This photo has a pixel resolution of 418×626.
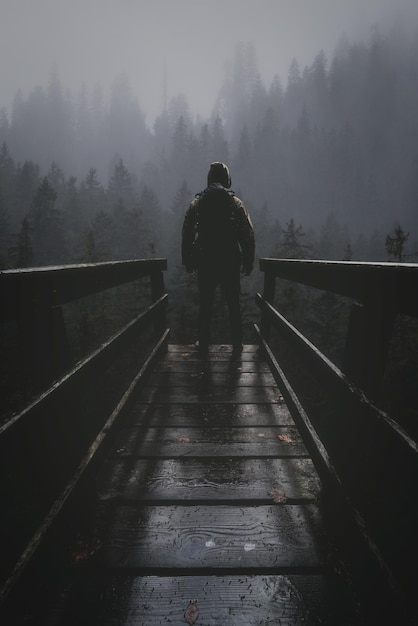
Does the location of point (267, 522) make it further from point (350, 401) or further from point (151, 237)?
point (151, 237)

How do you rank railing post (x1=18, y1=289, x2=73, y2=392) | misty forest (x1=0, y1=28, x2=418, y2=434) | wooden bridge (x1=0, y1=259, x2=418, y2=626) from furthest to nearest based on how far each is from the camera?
misty forest (x1=0, y1=28, x2=418, y2=434) < railing post (x1=18, y1=289, x2=73, y2=392) < wooden bridge (x1=0, y1=259, x2=418, y2=626)

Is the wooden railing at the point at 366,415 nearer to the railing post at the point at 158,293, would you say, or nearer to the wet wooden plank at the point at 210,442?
the wet wooden plank at the point at 210,442

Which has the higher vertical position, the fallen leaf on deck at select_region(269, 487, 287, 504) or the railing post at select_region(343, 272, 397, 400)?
the railing post at select_region(343, 272, 397, 400)

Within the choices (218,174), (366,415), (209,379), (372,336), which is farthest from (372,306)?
(218,174)

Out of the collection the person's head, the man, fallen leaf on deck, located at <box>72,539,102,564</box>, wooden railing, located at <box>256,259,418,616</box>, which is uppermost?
the person's head

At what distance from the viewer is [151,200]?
6712cm

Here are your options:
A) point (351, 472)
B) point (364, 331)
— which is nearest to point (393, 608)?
point (351, 472)

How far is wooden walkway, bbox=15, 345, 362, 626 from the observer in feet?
5.21

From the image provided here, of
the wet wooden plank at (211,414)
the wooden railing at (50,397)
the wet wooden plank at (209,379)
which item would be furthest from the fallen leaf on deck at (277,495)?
the wet wooden plank at (209,379)

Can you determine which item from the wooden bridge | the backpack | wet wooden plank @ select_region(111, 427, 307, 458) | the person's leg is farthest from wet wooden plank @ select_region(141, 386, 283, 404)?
the backpack

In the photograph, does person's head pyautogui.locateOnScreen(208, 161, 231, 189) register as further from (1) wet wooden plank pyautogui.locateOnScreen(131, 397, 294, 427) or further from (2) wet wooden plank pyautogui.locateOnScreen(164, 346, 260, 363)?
(1) wet wooden plank pyautogui.locateOnScreen(131, 397, 294, 427)

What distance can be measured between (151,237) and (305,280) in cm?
5866

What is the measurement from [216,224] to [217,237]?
Result: 0.17 m

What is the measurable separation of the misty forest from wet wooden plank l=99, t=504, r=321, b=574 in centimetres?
1207
